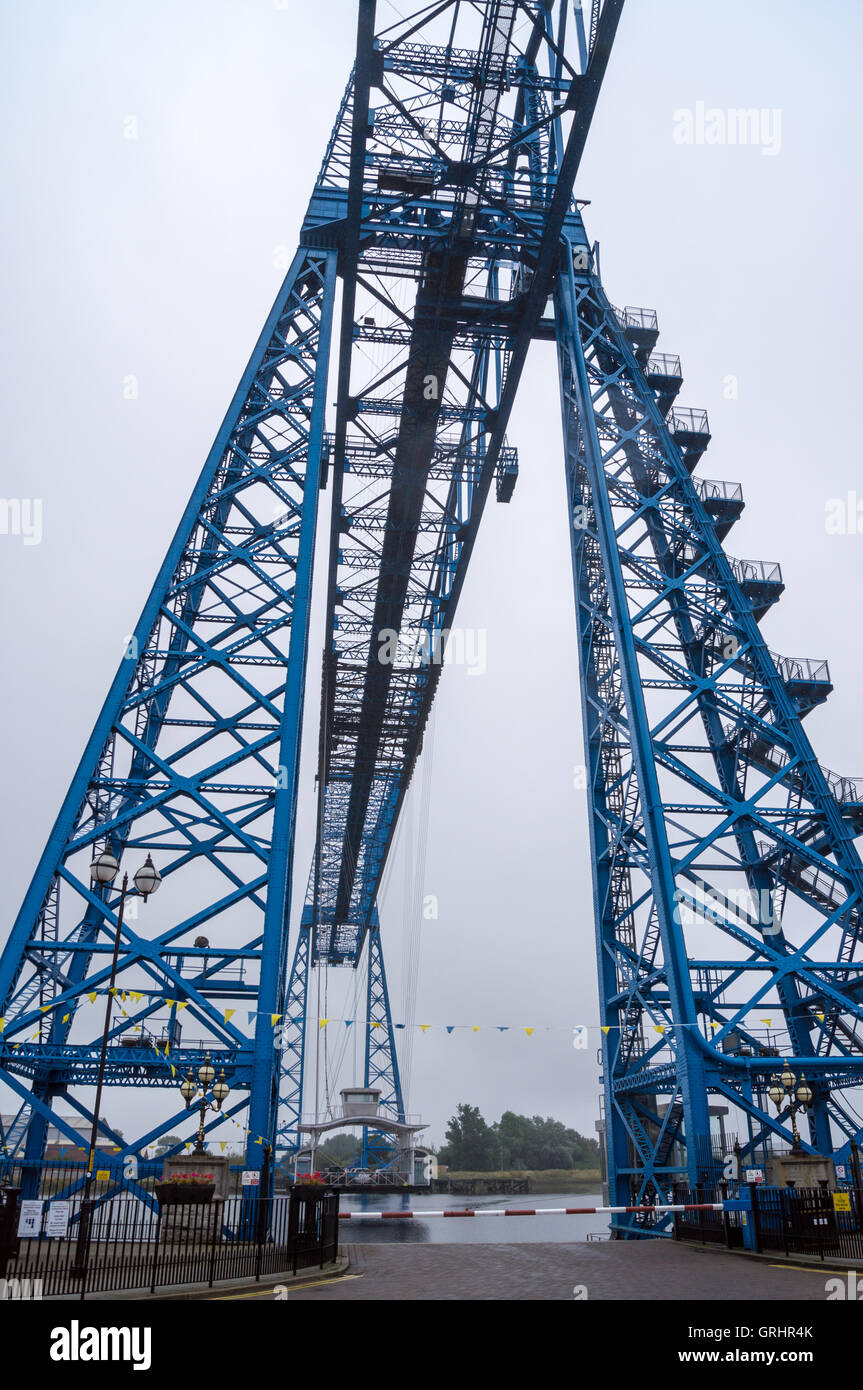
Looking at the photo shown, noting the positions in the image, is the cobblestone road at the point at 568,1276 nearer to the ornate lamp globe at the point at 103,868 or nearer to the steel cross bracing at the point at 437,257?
the ornate lamp globe at the point at 103,868

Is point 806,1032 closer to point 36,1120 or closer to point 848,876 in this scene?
point 848,876

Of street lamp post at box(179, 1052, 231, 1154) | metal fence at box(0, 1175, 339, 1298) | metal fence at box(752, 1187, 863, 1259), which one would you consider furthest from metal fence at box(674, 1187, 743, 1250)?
street lamp post at box(179, 1052, 231, 1154)

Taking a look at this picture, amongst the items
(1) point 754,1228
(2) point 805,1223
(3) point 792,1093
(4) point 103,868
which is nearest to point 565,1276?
(1) point 754,1228

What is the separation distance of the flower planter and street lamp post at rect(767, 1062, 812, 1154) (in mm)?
10193

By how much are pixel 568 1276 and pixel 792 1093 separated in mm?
9557

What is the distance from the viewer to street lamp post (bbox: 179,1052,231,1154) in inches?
606

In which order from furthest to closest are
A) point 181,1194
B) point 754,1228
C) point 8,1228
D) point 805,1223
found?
point 754,1228 → point 805,1223 → point 181,1194 → point 8,1228

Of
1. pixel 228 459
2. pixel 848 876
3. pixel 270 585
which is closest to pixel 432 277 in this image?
pixel 228 459

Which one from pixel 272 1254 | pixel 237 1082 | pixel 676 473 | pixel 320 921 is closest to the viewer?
pixel 272 1254

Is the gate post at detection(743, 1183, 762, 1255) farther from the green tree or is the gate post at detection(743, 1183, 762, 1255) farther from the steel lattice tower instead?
the green tree

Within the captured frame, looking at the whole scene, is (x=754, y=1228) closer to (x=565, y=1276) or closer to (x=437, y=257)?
(x=565, y=1276)

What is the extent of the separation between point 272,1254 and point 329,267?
21954 mm

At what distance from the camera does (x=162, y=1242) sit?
10.8m

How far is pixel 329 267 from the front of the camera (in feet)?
82.2
